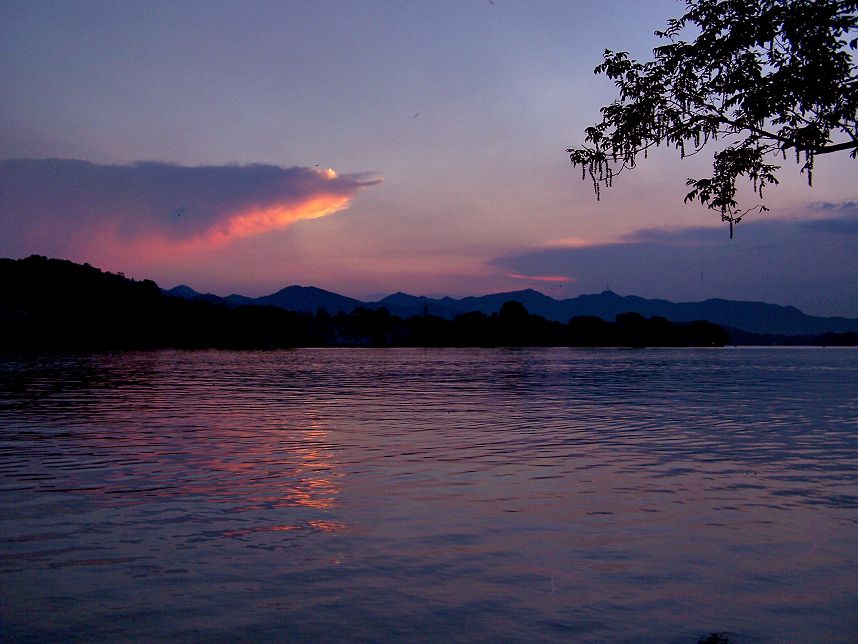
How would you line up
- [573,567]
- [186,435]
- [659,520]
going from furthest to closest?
[186,435] → [659,520] → [573,567]

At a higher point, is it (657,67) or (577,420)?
(657,67)

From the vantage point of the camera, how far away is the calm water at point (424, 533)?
9.84 meters

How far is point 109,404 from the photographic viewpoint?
42.2 metres

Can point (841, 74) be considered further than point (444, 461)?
No

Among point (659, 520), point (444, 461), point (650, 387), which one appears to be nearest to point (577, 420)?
point (444, 461)

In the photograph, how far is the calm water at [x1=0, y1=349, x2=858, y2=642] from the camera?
984 centimetres

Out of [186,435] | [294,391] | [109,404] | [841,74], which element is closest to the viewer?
[841,74]

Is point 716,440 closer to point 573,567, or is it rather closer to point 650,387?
point 573,567

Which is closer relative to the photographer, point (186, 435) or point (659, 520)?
point (659, 520)

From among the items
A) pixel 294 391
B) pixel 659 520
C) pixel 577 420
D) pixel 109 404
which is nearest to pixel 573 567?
pixel 659 520

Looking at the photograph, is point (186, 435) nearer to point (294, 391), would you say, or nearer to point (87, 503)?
point (87, 503)

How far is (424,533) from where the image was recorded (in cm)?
1412

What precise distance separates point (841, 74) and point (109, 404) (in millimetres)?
40797

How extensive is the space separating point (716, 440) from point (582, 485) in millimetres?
12146
